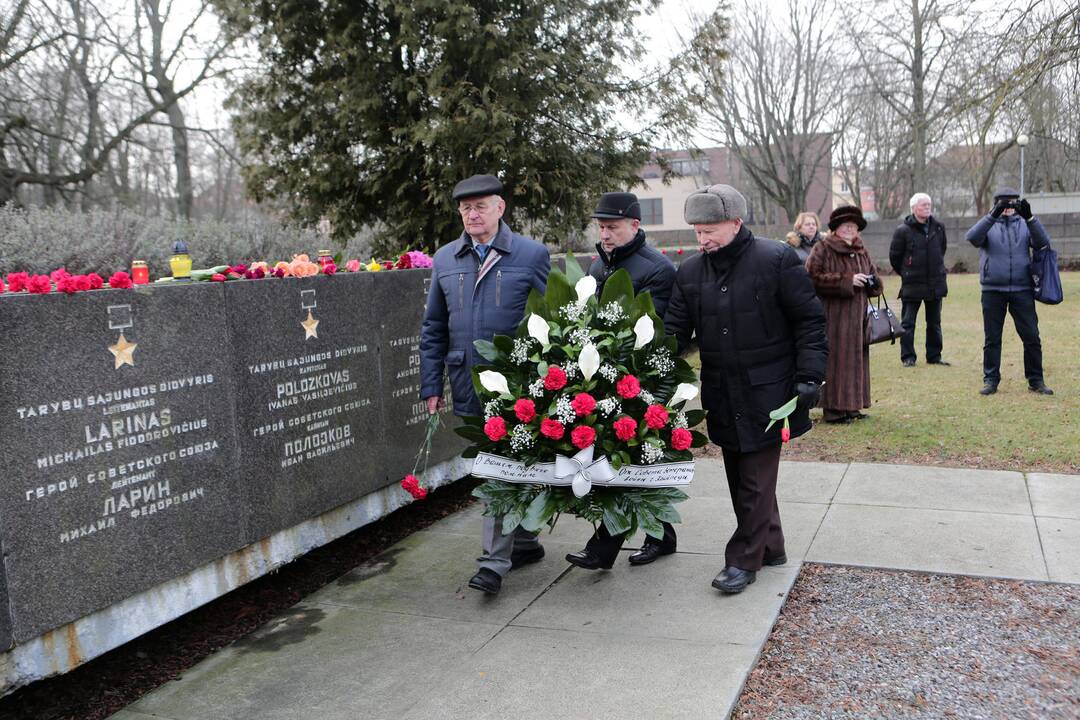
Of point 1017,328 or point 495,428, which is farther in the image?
point 1017,328

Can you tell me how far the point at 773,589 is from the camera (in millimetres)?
4465

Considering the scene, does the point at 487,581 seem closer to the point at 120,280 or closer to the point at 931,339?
the point at 120,280

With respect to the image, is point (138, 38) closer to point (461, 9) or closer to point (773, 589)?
point (461, 9)

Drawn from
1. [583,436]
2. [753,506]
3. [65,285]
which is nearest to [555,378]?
[583,436]

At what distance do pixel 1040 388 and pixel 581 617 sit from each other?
648 centimetres

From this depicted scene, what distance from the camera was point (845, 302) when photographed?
318 inches

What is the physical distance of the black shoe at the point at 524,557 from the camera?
5039 mm

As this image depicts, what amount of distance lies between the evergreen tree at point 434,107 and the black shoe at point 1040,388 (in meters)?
4.86

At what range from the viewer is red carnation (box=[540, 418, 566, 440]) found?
4184mm

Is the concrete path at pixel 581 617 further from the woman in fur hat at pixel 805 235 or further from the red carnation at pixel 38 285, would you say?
the woman in fur hat at pixel 805 235

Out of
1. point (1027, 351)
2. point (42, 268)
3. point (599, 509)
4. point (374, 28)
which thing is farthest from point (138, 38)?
point (599, 509)

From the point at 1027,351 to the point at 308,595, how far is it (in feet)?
23.3

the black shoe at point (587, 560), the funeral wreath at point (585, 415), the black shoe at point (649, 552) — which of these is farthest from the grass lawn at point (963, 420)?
the funeral wreath at point (585, 415)

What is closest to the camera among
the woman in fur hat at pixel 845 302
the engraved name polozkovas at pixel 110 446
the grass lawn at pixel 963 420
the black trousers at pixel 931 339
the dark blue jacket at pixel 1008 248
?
the engraved name polozkovas at pixel 110 446
